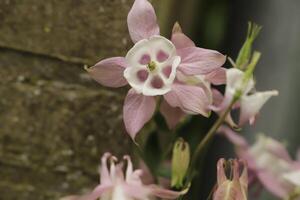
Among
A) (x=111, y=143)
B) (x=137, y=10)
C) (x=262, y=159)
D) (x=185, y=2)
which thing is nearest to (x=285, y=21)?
(x=185, y=2)

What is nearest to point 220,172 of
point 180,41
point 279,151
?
point 180,41

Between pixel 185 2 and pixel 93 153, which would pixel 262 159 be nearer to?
pixel 93 153

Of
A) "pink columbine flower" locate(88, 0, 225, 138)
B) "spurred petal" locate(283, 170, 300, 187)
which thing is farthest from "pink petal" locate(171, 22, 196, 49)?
"spurred petal" locate(283, 170, 300, 187)

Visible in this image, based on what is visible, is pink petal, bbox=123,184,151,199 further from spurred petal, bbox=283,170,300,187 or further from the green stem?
spurred petal, bbox=283,170,300,187

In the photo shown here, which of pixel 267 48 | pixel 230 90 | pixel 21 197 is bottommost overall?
pixel 230 90

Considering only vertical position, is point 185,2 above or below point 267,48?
above

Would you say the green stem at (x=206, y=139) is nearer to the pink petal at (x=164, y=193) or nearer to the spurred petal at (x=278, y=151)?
the pink petal at (x=164, y=193)
